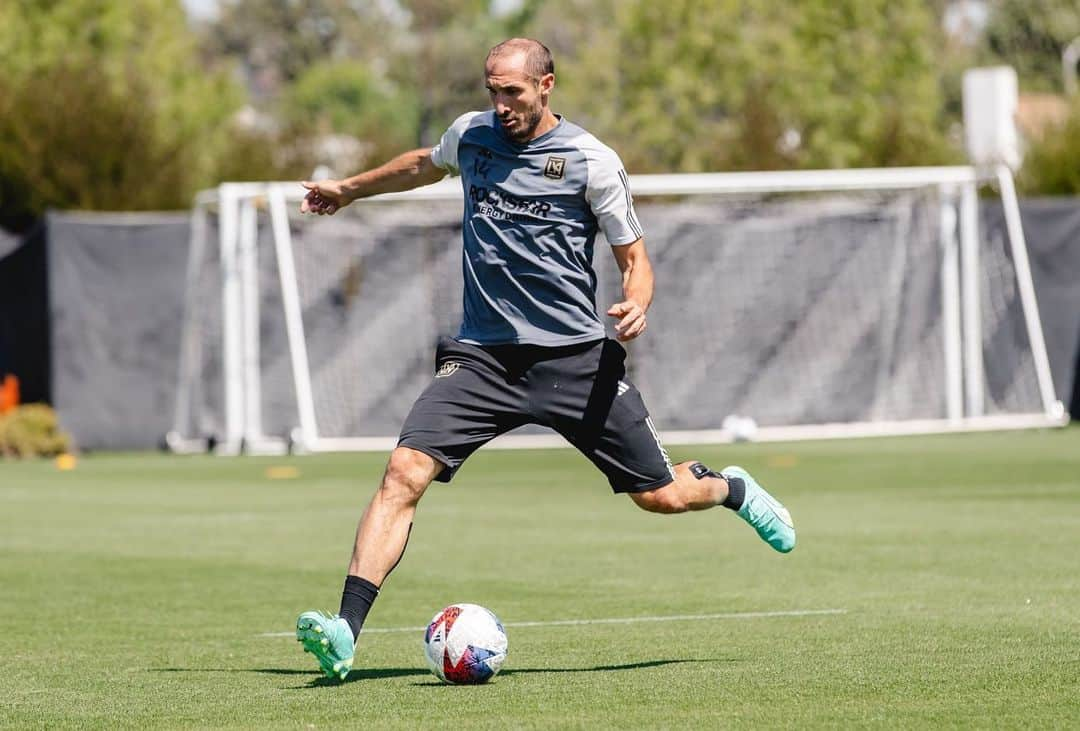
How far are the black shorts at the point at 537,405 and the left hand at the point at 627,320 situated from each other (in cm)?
44

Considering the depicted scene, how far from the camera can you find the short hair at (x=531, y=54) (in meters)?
7.81

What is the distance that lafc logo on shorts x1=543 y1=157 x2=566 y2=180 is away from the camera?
313 inches

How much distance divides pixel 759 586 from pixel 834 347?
52.6ft

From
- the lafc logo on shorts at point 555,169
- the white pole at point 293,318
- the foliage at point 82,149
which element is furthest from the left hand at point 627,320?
the foliage at point 82,149

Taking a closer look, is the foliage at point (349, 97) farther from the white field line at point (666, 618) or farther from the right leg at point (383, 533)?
the right leg at point (383, 533)

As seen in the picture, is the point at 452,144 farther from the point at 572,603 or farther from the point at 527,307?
the point at 572,603

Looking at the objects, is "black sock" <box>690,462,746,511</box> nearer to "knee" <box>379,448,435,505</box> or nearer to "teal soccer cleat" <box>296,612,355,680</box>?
"knee" <box>379,448,435,505</box>

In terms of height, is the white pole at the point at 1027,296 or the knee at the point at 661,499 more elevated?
the knee at the point at 661,499

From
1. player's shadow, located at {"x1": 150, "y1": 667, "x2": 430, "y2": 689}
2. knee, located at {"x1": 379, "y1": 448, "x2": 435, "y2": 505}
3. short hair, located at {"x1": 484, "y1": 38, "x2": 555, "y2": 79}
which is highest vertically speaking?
short hair, located at {"x1": 484, "y1": 38, "x2": 555, "y2": 79}

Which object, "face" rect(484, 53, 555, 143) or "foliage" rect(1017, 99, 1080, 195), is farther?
"foliage" rect(1017, 99, 1080, 195)

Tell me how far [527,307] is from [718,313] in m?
18.5

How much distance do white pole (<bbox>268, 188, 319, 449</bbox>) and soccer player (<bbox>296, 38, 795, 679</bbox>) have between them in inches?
641

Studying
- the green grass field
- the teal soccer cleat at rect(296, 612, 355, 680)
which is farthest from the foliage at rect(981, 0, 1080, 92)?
the teal soccer cleat at rect(296, 612, 355, 680)

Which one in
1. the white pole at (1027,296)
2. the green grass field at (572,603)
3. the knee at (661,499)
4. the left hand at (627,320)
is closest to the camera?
the green grass field at (572,603)
